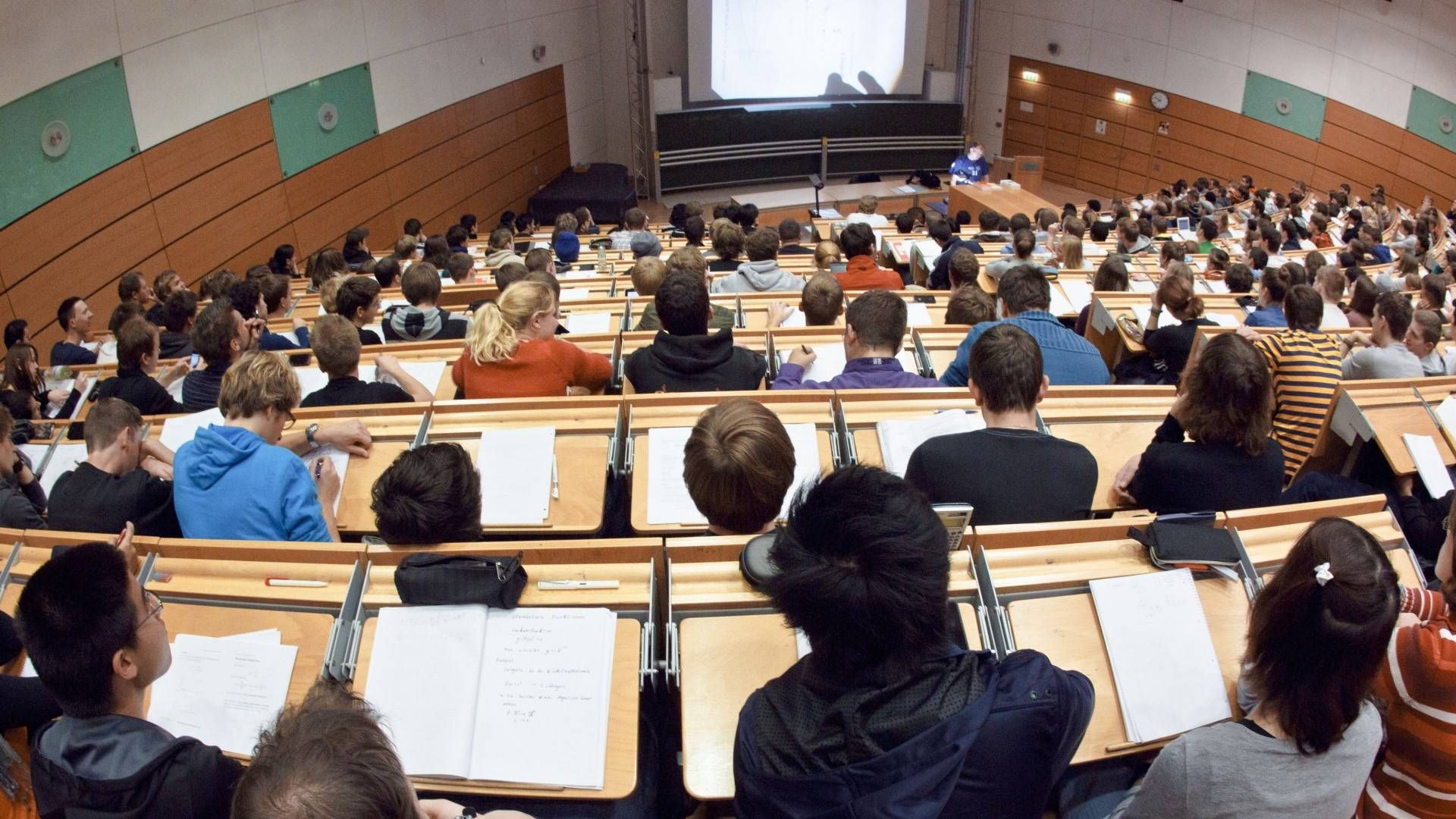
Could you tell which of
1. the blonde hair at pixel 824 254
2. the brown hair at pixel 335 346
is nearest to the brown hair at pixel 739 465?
the brown hair at pixel 335 346

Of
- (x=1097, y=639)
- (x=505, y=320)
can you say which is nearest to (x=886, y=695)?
(x=1097, y=639)

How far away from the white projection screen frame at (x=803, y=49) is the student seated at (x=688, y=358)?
41.7 ft

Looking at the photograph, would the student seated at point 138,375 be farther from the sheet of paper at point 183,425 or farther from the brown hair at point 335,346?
the brown hair at point 335,346

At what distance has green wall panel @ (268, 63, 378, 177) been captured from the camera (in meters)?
A: 8.93

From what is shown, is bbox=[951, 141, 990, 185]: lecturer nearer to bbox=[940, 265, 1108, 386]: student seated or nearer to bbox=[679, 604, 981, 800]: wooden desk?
bbox=[940, 265, 1108, 386]: student seated

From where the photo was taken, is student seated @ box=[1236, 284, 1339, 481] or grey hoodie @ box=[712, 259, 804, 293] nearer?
student seated @ box=[1236, 284, 1339, 481]

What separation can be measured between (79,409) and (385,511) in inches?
115

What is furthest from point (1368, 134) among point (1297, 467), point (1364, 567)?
point (1364, 567)

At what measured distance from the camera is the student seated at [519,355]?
3.61 m

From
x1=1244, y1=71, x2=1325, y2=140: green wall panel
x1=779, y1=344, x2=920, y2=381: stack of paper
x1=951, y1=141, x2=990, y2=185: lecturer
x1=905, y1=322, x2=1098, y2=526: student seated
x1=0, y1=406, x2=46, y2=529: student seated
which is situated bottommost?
x1=0, y1=406, x2=46, y2=529: student seated

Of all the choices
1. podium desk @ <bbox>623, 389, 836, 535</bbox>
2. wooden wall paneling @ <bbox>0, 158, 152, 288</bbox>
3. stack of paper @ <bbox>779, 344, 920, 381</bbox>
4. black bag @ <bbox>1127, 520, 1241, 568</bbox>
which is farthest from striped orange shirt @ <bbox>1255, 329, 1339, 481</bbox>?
wooden wall paneling @ <bbox>0, 158, 152, 288</bbox>

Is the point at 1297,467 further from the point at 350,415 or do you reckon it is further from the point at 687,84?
the point at 687,84

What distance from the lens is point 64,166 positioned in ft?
21.7

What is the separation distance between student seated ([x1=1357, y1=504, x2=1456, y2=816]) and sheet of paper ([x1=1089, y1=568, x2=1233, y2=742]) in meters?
0.33
